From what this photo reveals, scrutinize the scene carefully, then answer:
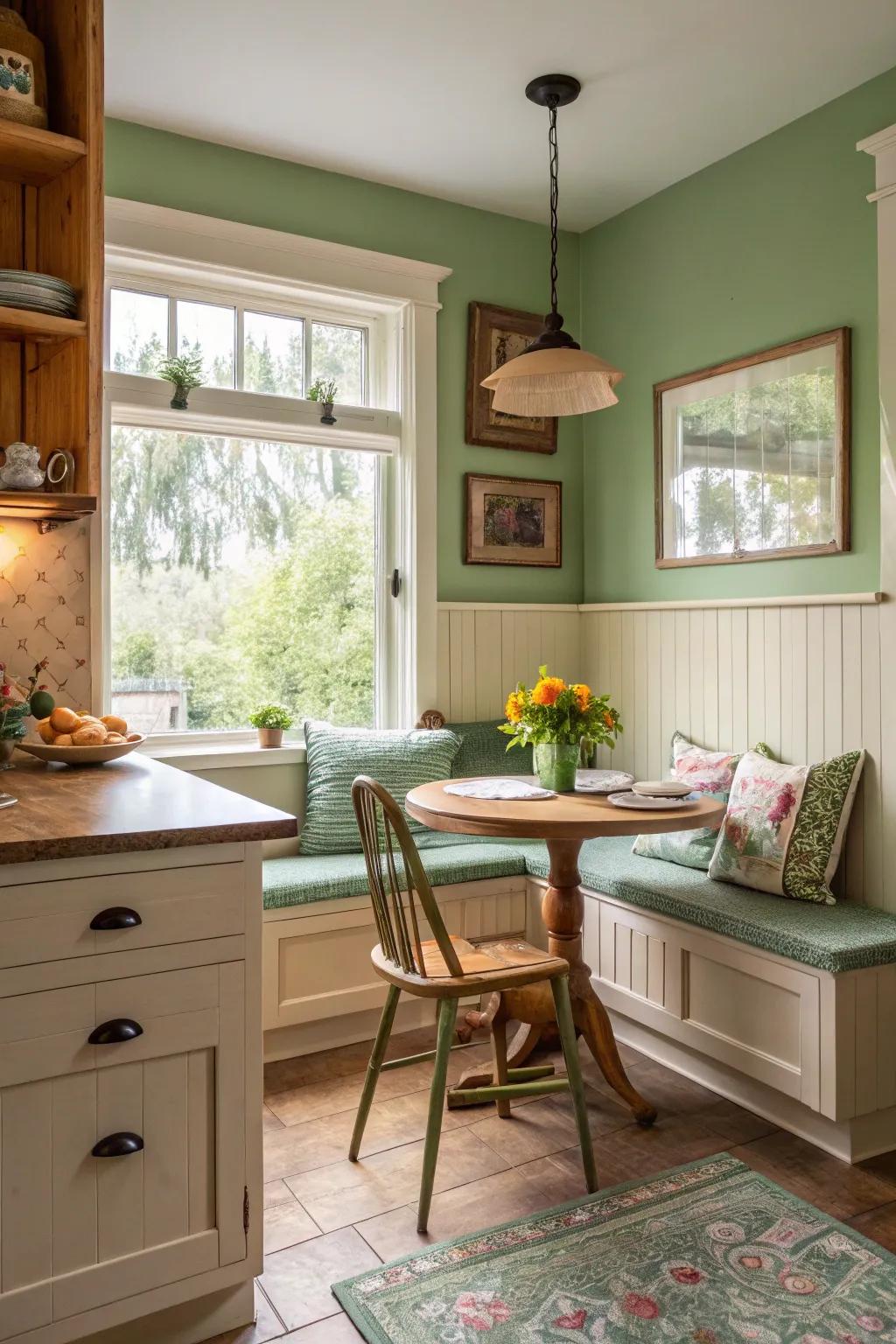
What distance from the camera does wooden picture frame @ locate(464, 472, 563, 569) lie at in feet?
12.7

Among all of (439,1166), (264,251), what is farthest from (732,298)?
(439,1166)

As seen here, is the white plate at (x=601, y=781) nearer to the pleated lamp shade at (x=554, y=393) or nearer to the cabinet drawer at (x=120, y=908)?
the pleated lamp shade at (x=554, y=393)

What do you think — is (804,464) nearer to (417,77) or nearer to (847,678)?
(847,678)

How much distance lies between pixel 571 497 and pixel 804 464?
1.23 m

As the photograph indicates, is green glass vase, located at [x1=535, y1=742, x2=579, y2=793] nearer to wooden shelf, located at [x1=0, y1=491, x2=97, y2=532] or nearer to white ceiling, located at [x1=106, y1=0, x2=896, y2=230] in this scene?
wooden shelf, located at [x1=0, y1=491, x2=97, y2=532]

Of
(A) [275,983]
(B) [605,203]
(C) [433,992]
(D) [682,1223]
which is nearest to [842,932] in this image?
(D) [682,1223]

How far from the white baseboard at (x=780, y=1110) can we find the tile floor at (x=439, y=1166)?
31 millimetres

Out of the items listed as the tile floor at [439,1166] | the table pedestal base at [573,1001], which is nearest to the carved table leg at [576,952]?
the table pedestal base at [573,1001]

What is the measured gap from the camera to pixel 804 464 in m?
3.08

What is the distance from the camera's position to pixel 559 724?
2.68 m

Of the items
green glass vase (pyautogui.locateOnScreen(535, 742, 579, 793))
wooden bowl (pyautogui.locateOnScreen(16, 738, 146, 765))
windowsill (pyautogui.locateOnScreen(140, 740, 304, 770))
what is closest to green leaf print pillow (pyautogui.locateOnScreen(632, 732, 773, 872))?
green glass vase (pyautogui.locateOnScreen(535, 742, 579, 793))

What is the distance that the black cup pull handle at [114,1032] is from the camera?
1.56 metres

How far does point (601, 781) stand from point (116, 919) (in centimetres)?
160

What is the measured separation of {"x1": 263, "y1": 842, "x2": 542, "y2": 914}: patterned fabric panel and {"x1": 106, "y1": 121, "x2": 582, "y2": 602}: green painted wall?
104cm
